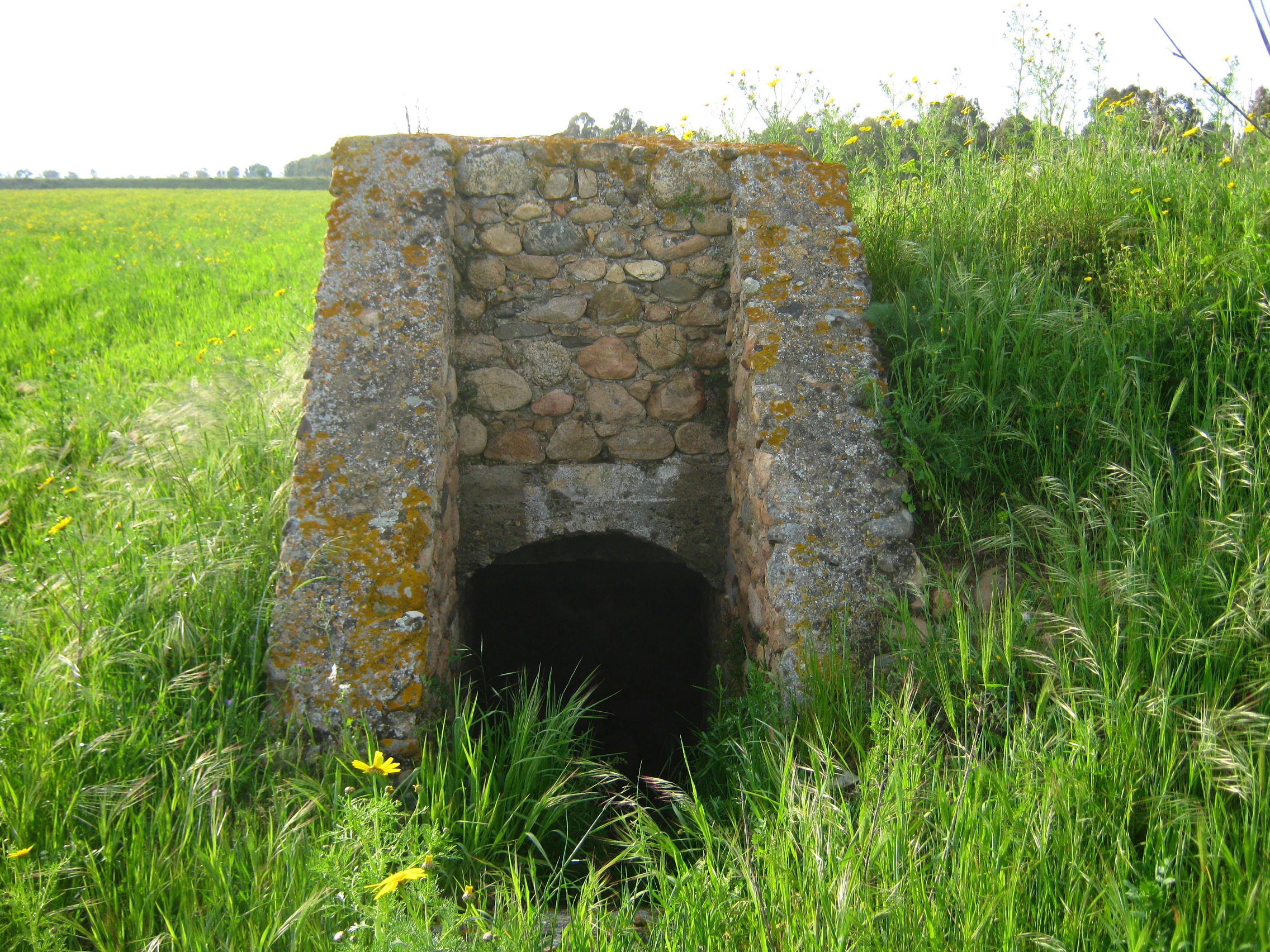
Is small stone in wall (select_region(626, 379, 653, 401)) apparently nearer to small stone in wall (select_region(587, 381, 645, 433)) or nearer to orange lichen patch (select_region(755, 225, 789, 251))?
small stone in wall (select_region(587, 381, 645, 433))

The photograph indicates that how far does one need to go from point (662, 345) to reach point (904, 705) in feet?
7.00

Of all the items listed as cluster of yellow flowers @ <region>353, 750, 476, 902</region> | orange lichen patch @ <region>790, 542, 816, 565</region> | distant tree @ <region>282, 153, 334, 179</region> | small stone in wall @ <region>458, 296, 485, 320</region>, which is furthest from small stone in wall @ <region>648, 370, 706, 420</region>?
distant tree @ <region>282, 153, 334, 179</region>

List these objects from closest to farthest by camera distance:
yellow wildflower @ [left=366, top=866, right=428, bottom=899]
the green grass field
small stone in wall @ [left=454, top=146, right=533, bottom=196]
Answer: yellow wildflower @ [left=366, top=866, right=428, bottom=899] → the green grass field → small stone in wall @ [left=454, top=146, right=533, bottom=196]

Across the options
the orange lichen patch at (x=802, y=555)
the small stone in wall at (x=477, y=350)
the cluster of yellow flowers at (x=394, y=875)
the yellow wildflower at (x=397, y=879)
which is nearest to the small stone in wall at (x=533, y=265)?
the small stone in wall at (x=477, y=350)

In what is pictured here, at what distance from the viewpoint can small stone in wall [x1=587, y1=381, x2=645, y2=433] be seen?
3615 mm

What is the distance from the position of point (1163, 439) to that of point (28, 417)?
241 inches

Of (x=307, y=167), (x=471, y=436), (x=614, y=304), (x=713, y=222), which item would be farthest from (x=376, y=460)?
(x=307, y=167)

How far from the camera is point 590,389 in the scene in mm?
3617

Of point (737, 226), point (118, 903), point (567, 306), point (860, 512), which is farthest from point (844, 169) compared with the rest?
point (118, 903)

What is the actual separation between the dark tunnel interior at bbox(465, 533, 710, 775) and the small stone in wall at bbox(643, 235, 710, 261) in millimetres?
1691

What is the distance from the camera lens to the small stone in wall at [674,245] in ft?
11.4

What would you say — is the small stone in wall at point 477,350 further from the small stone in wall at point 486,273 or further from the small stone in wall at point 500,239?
the small stone in wall at point 500,239

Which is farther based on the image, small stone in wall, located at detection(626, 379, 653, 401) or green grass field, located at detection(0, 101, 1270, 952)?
small stone in wall, located at detection(626, 379, 653, 401)

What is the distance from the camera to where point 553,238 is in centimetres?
346
